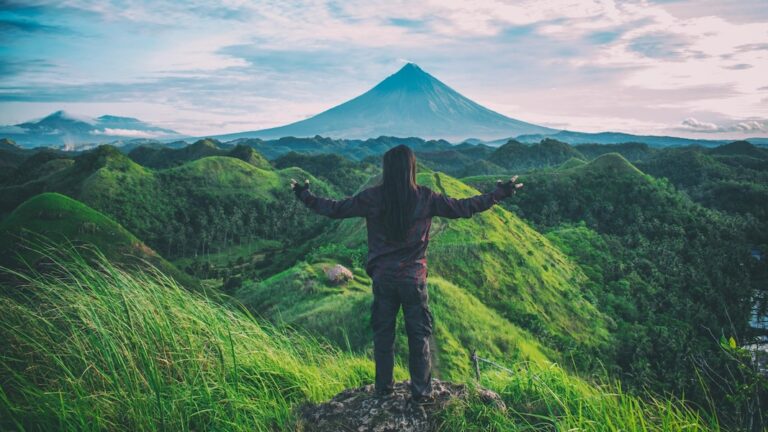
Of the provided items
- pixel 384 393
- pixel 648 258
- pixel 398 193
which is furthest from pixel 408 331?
pixel 648 258

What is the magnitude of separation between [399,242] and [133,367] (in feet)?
6.57

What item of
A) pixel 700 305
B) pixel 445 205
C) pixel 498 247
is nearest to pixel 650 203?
pixel 700 305

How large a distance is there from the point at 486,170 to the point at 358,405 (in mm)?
116744

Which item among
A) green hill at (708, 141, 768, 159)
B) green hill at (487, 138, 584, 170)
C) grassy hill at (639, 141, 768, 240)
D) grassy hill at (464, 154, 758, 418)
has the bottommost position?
grassy hill at (464, 154, 758, 418)

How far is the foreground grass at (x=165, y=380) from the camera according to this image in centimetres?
254

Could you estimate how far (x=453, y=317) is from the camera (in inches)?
759

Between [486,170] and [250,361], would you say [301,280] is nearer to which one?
[250,361]

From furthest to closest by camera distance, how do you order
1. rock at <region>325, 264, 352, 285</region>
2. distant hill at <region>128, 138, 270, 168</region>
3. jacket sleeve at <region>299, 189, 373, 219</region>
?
distant hill at <region>128, 138, 270, 168</region>, rock at <region>325, 264, 352, 285</region>, jacket sleeve at <region>299, 189, 373, 219</region>

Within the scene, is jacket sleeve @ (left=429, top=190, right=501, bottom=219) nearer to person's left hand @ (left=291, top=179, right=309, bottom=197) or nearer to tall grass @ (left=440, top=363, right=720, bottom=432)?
person's left hand @ (left=291, top=179, right=309, bottom=197)

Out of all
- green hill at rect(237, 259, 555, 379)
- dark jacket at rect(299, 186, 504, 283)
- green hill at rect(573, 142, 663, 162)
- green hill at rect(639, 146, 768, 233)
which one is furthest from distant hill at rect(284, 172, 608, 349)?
green hill at rect(573, 142, 663, 162)

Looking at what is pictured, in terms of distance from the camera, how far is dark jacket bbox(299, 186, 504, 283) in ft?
11.0

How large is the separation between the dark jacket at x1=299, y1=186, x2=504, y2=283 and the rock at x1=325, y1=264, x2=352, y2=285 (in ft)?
59.5

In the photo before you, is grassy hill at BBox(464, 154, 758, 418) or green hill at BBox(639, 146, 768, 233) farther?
green hill at BBox(639, 146, 768, 233)

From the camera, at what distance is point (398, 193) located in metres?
3.35
